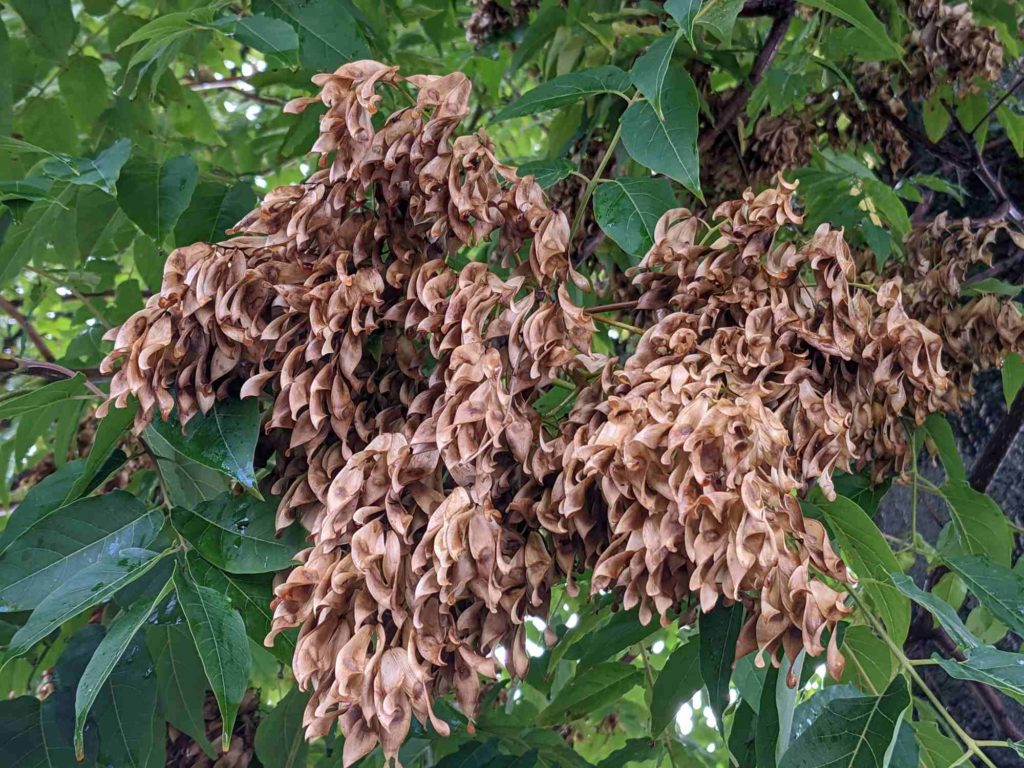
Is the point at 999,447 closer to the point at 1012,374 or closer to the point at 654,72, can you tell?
the point at 1012,374

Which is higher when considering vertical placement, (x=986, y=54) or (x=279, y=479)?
(x=986, y=54)

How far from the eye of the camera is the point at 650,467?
2.43ft

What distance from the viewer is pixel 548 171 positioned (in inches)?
45.9

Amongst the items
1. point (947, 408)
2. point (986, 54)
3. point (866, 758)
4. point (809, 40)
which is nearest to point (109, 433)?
point (866, 758)

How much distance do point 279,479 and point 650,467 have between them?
36cm

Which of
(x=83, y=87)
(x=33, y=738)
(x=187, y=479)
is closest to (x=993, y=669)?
(x=187, y=479)

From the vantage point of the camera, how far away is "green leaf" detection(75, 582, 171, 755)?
0.84 metres

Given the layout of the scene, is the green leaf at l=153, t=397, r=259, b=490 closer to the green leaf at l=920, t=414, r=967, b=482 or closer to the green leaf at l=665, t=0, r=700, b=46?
the green leaf at l=665, t=0, r=700, b=46

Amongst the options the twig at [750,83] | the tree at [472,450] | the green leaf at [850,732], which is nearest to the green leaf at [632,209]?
the tree at [472,450]

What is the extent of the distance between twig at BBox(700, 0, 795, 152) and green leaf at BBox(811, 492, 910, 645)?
842mm

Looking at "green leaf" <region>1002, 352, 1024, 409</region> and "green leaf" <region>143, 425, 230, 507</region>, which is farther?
"green leaf" <region>1002, 352, 1024, 409</region>

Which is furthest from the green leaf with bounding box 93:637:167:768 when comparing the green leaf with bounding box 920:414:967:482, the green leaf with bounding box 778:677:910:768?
the green leaf with bounding box 920:414:967:482

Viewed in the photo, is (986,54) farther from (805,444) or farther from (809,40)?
(805,444)

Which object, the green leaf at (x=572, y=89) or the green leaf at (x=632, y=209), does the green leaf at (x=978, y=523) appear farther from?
the green leaf at (x=572, y=89)
